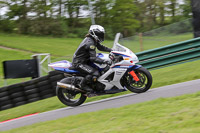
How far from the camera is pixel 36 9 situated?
34.6 metres

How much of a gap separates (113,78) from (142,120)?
2587 mm

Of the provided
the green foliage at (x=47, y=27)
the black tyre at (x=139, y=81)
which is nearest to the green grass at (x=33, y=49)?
the green foliage at (x=47, y=27)

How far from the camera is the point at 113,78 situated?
680 cm

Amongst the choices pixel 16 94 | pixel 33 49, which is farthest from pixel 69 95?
pixel 33 49

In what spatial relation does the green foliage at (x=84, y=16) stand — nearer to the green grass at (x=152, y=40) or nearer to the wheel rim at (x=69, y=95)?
the green grass at (x=152, y=40)

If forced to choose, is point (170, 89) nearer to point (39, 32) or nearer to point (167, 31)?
point (167, 31)

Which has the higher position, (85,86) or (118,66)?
(118,66)

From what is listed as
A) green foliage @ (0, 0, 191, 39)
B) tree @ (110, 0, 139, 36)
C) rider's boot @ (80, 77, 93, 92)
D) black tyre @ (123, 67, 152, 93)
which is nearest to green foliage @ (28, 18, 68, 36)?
green foliage @ (0, 0, 191, 39)

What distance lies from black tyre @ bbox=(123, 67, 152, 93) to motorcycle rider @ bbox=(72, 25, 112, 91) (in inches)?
24.7

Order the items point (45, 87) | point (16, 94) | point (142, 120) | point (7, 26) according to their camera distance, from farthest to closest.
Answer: point (7, 26), point (45, 87), point (16, 94), point (142, 120)

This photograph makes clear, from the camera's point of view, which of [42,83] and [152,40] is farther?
[152,40]

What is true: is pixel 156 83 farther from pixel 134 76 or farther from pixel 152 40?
pixel 152 40

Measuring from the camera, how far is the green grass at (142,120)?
380cm

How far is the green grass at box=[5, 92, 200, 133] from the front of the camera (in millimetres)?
3797
